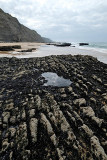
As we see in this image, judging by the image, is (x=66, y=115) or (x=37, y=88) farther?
(x=37, y=88)

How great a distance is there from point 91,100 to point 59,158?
105 inches

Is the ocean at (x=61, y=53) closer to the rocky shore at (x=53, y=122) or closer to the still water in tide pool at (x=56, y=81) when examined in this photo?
the still water in tide pool at (x=56, y=81)

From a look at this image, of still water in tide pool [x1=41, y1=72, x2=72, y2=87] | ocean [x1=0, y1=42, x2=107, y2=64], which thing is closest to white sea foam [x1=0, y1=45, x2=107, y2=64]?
ocean [x1=0, y1=42, x2=107, y2=64]

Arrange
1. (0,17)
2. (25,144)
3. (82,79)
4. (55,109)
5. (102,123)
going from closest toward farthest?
1. (25,144)
2. (102,123)
3. (55,109)
4. (82,79)
5. (0,17)

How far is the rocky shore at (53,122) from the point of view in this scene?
108 inches

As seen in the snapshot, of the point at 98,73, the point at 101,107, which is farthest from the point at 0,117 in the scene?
the point at 98,73

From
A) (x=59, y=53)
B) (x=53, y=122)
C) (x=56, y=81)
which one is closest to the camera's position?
(x=53, y=122)

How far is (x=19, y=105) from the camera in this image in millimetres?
4371

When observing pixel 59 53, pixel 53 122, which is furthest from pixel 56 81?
pixel 59 53

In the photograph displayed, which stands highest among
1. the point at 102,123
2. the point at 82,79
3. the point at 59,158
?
the point at 82,79

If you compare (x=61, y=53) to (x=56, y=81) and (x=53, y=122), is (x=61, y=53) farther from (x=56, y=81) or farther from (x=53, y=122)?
(x=53, y=122)

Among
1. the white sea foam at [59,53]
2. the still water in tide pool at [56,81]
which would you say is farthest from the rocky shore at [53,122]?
the white sea foam at [59,53]

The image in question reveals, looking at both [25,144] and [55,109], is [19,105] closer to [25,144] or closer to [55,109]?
[55,109]

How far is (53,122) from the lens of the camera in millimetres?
3486
